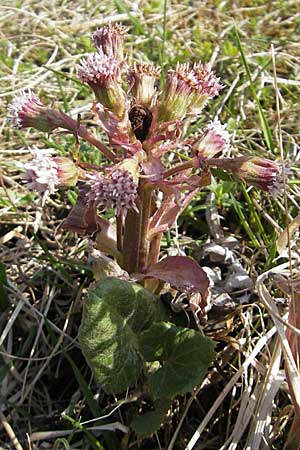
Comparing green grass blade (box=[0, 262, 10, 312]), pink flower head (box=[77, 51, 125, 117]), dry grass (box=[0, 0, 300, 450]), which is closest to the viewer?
pink flower head (box=[77, 51, 125, 117])

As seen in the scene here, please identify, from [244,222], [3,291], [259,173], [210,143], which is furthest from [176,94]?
[3,291]

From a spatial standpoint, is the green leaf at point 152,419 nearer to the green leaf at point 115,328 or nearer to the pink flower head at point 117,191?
the green leaf at point 115,328

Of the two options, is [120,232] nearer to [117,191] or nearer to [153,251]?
Result: [153,251]

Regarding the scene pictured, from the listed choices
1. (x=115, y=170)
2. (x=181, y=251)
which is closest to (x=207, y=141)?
(x=115, y=170)

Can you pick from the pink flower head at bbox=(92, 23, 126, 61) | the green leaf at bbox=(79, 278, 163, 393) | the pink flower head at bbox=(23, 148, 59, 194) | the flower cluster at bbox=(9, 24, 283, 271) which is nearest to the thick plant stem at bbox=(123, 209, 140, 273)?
the flower cluster at bbox=(9, 24, 283, 271)

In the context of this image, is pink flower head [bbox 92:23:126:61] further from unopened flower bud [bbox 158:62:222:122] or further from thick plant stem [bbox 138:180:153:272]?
thick plant stem [bbox 138:180:153:272]

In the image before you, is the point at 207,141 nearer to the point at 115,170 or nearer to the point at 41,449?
the point at 115,170

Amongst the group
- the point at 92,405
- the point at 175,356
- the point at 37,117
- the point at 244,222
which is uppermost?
the point at 37,117

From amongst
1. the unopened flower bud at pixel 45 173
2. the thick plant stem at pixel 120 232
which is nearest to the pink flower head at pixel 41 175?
the unopened flower bud at pixel 45 173
